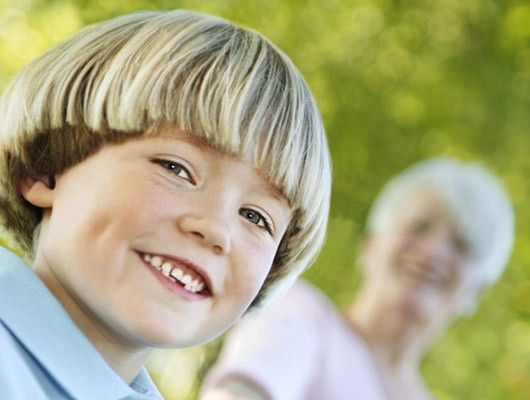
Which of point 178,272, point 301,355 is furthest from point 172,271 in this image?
point 301,355

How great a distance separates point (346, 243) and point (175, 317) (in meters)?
2.04

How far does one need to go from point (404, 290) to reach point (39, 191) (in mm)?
1113

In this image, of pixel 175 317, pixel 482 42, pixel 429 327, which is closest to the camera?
pixel 175 317

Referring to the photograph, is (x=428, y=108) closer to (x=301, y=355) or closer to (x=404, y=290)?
(x=404, y=290)

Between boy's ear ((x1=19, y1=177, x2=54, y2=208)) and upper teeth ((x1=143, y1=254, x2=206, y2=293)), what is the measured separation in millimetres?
112

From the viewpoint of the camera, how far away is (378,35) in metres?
2.99

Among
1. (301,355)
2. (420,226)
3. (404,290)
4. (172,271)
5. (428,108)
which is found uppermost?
(428,108)

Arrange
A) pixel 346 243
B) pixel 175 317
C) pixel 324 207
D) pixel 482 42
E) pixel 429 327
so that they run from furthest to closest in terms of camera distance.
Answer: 1. pixel 482 42
2. pixel 346 243
3. pixel 429 327
4. pixel 324 207
5. pixel 175 317

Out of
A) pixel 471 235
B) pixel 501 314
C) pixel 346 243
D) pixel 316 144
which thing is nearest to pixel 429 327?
pixel 471 235

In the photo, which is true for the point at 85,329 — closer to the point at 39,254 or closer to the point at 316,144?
the point at 39,254

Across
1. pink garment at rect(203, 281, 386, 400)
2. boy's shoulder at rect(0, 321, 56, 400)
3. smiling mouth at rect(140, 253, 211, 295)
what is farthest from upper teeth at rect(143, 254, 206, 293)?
pink garment at rect(203, 281, 386, 400)

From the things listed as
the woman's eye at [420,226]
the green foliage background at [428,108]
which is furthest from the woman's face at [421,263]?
the green foliage background at [428,108]

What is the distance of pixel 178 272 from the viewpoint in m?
0.80

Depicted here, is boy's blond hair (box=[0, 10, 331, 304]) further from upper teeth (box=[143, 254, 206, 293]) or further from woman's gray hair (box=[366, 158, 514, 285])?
woman's gray hair (box=[366, 158, 514, 285])
